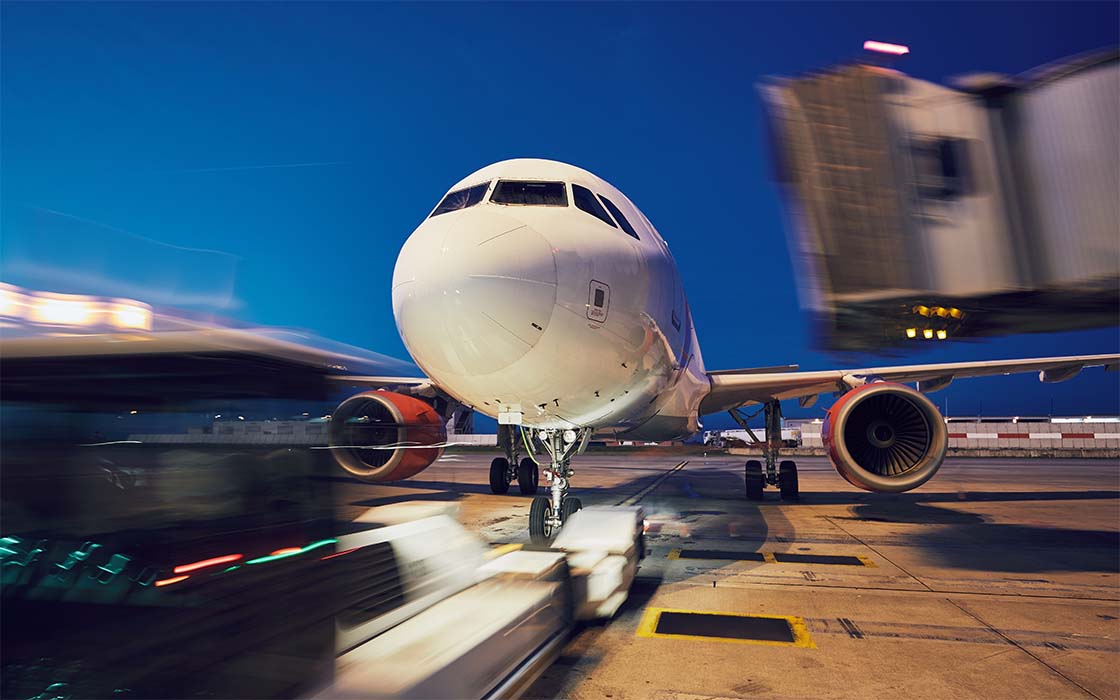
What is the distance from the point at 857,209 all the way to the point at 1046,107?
0.77 metres

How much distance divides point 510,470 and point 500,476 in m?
0.28

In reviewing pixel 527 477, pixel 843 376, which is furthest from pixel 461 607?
pixel 527 477

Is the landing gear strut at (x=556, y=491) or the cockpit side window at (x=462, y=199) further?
the landing gear strut at (x=556, y=491)

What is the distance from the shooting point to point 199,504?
1423 millimetres

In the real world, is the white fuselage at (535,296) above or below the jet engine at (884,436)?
above

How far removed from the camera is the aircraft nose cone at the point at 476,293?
15.7ft

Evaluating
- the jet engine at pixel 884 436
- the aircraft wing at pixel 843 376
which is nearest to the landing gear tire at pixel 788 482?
the aircraft wing at pixel 843 376

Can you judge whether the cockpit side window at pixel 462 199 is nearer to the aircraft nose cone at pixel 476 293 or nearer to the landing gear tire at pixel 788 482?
the aircraft nose cone at pixel 476 293

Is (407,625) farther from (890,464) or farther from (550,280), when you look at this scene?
(890,464)

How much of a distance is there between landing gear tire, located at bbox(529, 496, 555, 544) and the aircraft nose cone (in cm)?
284

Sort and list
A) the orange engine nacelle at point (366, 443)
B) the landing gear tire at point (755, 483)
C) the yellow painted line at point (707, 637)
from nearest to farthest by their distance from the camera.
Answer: the orange engine nacelle at point (366, 443)
the yellow painted line at point (707, 637)
the landing gear tire at point (755, 483)

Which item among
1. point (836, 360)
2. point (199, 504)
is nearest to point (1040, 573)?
point (836, 360)

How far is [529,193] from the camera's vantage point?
19.7ft

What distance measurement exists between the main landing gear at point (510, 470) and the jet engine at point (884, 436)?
6.57 m
